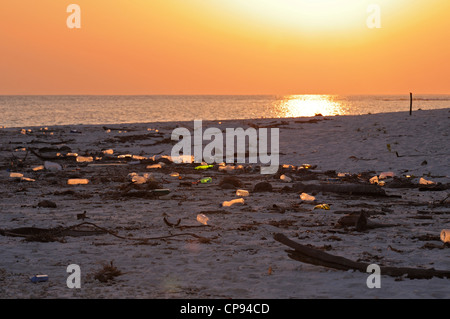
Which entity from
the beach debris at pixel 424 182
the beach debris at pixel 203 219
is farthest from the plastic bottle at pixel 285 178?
the beach debris at pixel 203 219

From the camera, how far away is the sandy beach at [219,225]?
5.09 meters

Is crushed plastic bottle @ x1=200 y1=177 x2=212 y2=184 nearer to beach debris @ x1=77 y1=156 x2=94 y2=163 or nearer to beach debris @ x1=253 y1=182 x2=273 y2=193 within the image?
beach debris @ x1=253 y1=182 x2=273 y2=193

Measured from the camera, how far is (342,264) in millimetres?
5547

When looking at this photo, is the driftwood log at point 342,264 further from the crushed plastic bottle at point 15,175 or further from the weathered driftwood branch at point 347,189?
the crushed plastic bottle at point 15,175

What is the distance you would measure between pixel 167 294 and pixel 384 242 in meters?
3.26

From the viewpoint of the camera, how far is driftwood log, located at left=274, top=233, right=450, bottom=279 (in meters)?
5.24

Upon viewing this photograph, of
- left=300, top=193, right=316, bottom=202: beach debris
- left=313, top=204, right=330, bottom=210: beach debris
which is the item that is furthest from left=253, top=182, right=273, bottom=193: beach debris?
left=313, top=204, right=330, bottom=210: beach debris

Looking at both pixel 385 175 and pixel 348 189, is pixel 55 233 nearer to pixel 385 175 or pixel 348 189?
pixel 348 189

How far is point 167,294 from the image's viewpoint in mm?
4832

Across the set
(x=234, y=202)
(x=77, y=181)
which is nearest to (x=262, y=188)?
(x=234, y=202)

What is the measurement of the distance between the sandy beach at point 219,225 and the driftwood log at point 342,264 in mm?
89

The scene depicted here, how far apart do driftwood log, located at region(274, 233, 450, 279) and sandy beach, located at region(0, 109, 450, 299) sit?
89 millimetres

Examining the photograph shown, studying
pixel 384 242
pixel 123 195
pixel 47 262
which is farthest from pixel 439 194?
pixel 47 262
